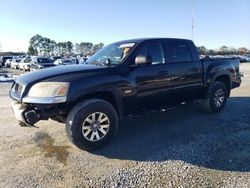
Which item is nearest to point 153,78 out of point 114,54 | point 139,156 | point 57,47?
point 114,54

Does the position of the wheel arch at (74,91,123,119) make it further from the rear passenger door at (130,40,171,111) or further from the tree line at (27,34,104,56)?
the tree line at (27,34,104,56)

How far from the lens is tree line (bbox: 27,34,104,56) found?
103 metres

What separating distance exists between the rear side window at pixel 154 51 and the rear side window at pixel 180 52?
13.9 inches

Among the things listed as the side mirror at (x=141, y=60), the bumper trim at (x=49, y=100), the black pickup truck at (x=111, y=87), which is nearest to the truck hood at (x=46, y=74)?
the black pickup truck at (x=111, y=87)

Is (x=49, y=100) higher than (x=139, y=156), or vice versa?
(x=49, y=100)

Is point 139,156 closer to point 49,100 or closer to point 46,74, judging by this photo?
point 49,100

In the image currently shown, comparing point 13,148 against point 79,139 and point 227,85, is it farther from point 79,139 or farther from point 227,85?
point 227,85

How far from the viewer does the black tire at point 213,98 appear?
253 inches

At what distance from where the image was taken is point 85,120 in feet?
13.9

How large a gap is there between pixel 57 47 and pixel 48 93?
111 metres

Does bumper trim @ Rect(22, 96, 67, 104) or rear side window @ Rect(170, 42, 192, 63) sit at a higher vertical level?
rear side window @ Rect(170, 42, 192, 63)

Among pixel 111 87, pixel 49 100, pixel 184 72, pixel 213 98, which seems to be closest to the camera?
pixel 49 100

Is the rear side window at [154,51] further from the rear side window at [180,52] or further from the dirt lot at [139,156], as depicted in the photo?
the dirt lot at [139,156]

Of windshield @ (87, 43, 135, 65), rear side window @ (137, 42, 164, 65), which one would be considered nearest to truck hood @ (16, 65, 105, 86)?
windshield @ (87, 43, 135, 65)
